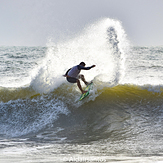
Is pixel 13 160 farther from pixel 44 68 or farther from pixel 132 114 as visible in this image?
pixel 44 68

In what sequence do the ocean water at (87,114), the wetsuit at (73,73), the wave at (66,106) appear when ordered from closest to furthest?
the ocean water at (87,114), the wave at (66,106), the wetsuit at (73,73)

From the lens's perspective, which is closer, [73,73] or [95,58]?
[73,73]

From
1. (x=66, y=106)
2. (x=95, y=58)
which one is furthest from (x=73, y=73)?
(x=95, y=58)

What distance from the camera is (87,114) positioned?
296 inches

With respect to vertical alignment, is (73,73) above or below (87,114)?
above

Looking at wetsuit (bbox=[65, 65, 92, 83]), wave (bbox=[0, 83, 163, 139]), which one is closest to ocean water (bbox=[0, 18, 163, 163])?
wave (bbox=[0, 83, 163, 139])

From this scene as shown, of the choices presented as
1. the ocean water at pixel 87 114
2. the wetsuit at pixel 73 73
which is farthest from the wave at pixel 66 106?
the wetsuit at pixel 73 73

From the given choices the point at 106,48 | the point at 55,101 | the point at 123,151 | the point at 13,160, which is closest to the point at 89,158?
the point at 123,151

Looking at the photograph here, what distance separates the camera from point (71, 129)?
6.59 metres

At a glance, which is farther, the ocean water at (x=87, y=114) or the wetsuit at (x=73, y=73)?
the wetsuit at (x=73, y=73)

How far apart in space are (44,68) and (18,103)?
189 cm

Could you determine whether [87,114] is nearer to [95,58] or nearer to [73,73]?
[73,73]

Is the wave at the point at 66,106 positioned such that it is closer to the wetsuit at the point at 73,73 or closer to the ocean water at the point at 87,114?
the ocean water at the point at 87,114

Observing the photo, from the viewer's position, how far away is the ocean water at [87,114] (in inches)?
171
